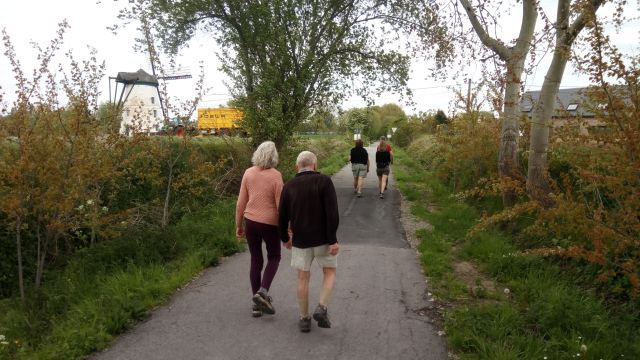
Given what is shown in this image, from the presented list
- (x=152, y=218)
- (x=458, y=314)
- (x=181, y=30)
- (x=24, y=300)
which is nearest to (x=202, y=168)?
(x=152, y=218)

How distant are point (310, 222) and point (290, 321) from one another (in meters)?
1.14

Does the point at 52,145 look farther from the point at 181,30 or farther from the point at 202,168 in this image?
the point at 181,30

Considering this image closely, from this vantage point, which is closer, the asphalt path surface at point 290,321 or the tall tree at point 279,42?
the asphalt path surface at point 290,321

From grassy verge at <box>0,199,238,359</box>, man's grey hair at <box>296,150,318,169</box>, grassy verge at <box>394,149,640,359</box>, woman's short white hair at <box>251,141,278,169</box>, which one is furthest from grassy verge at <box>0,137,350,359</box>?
grassy verge at <box>394,149,640,359</box>

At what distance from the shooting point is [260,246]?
4.58m

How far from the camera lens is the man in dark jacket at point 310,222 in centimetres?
410

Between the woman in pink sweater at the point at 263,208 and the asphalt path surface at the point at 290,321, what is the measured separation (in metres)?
0.30

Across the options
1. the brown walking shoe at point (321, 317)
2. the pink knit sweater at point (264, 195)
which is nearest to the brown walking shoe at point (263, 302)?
the brown walking shoe at point (321, 317)

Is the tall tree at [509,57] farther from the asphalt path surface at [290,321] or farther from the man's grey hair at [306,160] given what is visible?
the man's grey hair at [306,160]

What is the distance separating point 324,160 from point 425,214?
55.2 feet

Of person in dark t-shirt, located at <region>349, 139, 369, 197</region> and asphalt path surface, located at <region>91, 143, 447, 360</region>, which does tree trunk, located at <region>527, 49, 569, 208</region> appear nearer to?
asphalt path surface, located at <region>91, 143, 447, 360</region>

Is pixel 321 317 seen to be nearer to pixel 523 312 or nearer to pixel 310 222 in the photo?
pixel 310 222

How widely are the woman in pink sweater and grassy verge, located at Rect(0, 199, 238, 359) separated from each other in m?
1.35

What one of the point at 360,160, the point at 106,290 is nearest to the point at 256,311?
the point at 106,290
